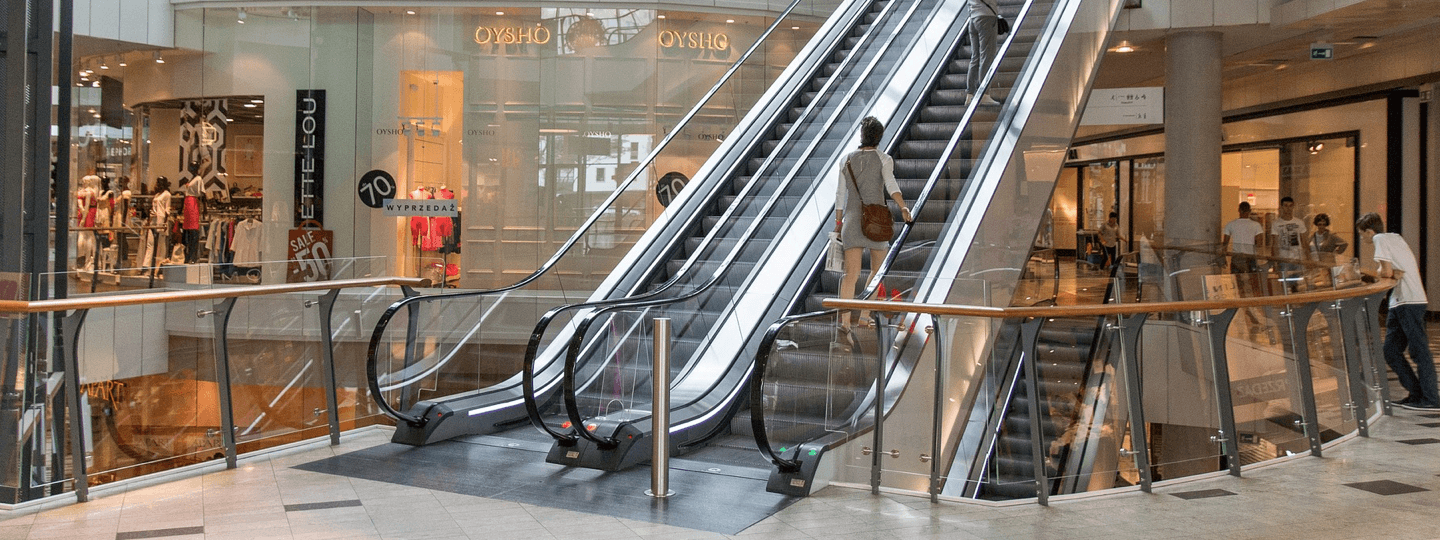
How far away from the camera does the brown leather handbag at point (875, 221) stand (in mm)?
7418

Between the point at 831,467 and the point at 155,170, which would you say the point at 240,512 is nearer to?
the point at 831,467

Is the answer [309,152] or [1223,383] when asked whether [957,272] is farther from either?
[309,152]

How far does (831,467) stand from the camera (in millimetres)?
5676

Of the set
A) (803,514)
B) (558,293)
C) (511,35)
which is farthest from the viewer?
(511,35)

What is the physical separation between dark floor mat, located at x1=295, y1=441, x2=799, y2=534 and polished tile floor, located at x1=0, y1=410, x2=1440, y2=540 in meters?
0.11

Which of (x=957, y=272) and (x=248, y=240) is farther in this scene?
(x=248, y=240)

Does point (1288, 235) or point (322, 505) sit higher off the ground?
point (1288, 235)

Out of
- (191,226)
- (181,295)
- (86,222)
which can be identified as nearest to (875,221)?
A: (181,295)

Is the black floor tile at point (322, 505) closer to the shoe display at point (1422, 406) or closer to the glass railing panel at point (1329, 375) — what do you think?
the glass railing panel at point (1329, 375)

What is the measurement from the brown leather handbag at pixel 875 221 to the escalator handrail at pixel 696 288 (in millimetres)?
1147

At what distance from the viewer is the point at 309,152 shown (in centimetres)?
1502

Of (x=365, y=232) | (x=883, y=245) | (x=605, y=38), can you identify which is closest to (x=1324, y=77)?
(x=605, y=38)

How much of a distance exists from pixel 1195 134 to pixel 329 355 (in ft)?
36.4

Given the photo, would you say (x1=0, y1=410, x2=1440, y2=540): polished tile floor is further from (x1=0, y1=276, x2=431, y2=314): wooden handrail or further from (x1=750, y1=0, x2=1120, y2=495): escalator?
(x1=0, y1=276, x2=431, y2=314): wooden handrail
